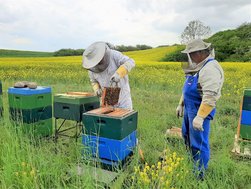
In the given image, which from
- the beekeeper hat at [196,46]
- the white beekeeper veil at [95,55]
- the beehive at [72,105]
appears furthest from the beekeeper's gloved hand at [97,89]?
the beekeeper hat at [196,46]

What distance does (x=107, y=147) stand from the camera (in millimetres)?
3070

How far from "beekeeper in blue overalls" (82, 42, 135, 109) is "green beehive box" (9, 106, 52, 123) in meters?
1.10

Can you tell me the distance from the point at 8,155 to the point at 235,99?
23.4 feet

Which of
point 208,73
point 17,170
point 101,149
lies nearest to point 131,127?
point 101,149

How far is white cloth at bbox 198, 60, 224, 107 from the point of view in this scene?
296 centimetres

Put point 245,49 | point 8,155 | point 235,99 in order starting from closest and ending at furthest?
point 8,155, point 235,99, point 245,49

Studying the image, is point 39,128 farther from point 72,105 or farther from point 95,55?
point 95,55

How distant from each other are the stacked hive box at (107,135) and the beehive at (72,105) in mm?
861

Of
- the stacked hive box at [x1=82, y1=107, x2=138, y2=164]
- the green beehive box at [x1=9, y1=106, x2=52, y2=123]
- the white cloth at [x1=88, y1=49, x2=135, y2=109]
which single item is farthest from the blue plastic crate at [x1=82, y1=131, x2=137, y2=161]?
the green beehive box at [x1=9, y1=106, x2=52, y2=123]

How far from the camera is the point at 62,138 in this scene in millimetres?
4957

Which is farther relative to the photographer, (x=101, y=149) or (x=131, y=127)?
(x=131, y=127)

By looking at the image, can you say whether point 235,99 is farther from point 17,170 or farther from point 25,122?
point 17,170

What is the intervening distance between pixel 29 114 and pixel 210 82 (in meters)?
2.98

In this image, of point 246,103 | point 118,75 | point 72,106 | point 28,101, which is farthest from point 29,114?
point 246,103
